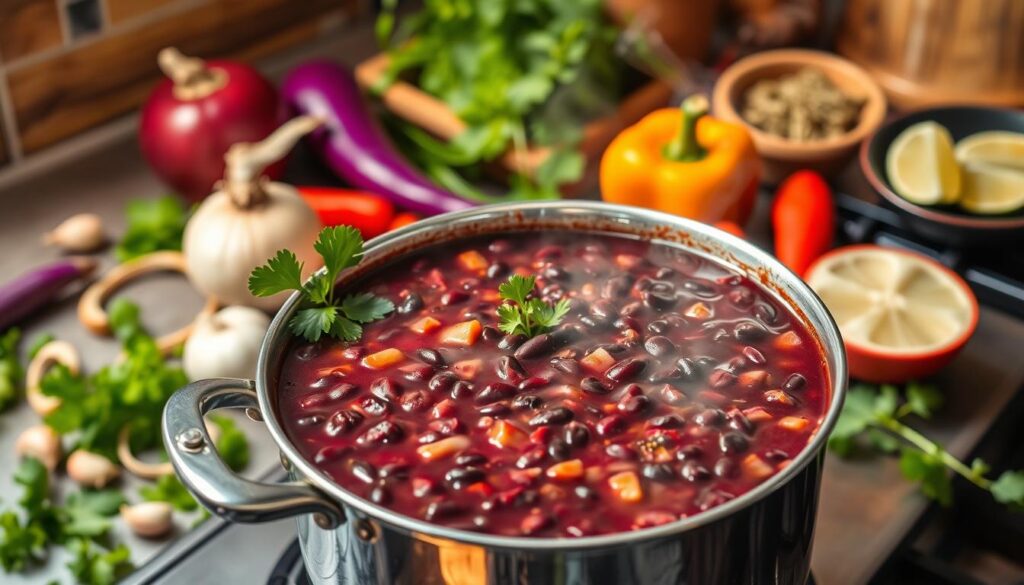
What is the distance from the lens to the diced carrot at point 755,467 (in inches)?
53.4

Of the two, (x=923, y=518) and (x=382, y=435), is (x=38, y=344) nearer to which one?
(x=382, y=435)

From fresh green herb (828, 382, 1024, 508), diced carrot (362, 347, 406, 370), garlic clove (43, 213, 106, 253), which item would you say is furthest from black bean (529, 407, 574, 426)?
garlic clove (43, 213, 106, 253)

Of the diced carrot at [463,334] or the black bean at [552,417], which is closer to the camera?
the black bean at [552,417]

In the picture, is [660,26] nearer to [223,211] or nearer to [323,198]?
[323,198]

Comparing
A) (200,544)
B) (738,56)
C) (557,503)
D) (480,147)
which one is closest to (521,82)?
(480,147)

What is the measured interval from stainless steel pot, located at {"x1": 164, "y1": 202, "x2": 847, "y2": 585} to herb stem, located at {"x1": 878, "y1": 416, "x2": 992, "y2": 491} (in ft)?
1.85

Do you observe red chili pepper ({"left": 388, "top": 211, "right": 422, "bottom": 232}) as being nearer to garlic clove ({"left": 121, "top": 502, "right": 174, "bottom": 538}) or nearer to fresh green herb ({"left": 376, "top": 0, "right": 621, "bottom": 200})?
fresh green herb ({"left": 376, "top": 0, "right": 621, "bottom": 200})

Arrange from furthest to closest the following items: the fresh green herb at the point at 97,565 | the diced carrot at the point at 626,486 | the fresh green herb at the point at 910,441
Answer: the fresh green herb at the point at 910,441
the fresh green herb at the point at 97,565
the diced carrot at the point at 626,486

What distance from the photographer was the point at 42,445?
6.37ft

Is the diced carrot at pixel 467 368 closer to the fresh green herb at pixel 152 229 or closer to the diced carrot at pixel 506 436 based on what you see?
the diced carrot at pixel 506 436

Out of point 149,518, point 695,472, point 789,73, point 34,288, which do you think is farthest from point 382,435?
point 789,73

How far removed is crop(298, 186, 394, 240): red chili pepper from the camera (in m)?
2.42

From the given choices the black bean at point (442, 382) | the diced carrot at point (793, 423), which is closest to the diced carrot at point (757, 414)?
the diced carrot at point (793, 423)

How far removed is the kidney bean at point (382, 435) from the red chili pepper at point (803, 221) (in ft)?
3.51
